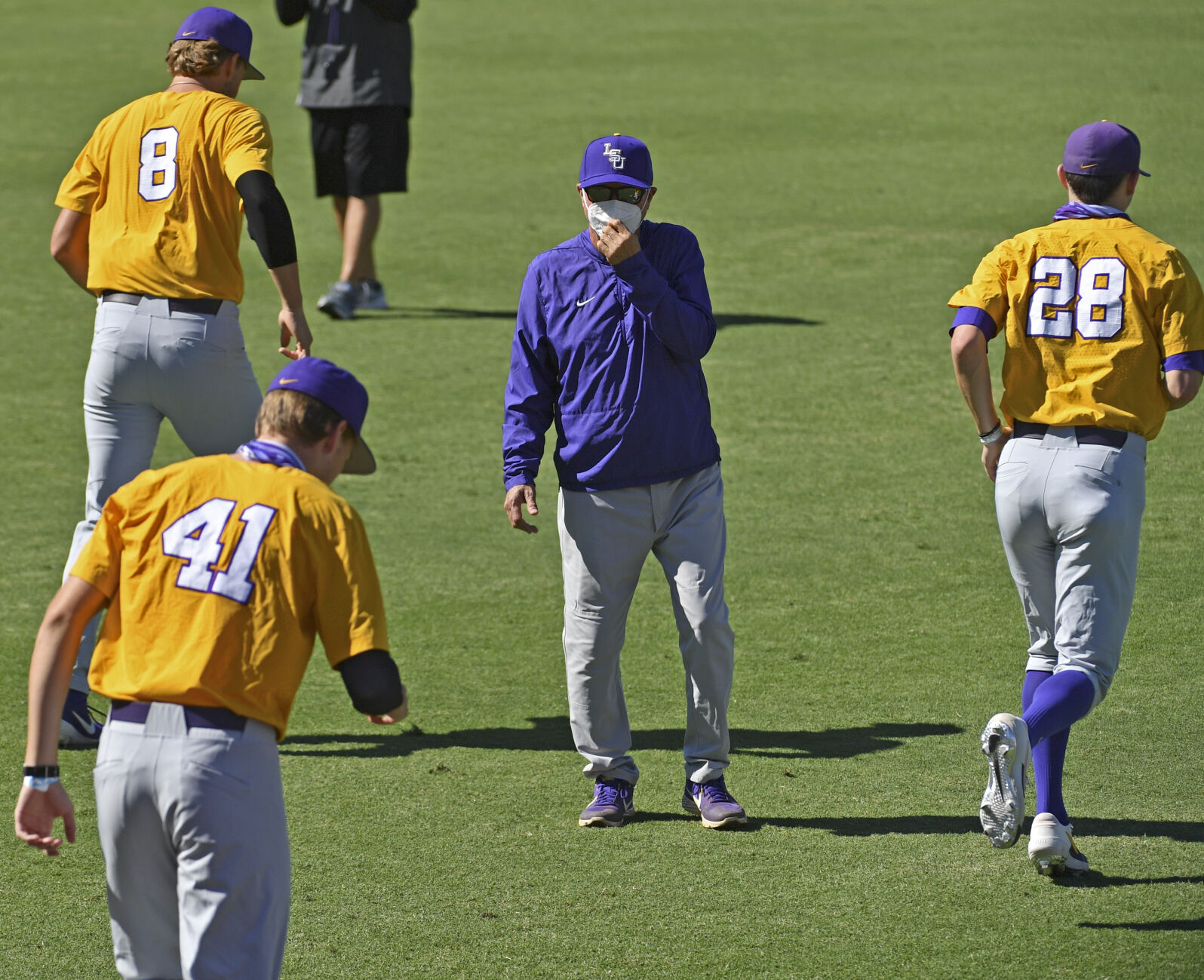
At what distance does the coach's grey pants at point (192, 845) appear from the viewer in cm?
335

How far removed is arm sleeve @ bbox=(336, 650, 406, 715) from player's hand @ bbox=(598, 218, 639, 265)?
2.03 m

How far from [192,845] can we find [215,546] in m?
0.60

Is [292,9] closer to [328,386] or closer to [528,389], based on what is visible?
[528,389]

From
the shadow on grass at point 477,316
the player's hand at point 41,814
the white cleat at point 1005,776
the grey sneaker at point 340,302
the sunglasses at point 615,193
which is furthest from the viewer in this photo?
the grey sneaker at point 340,302

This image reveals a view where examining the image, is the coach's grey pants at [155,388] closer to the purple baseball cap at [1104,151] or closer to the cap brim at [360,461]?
the cap brim at [360,461]

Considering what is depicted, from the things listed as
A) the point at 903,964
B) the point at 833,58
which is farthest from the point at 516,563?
the point at 833,58

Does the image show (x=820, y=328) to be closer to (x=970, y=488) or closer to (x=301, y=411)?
(x=970, y=488)

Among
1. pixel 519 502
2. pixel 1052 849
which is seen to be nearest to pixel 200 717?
pixel 519 502

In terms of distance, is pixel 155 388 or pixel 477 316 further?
pixel 477 316

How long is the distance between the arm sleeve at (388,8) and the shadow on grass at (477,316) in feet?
6.99

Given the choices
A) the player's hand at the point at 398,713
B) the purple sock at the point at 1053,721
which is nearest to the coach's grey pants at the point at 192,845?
the player's hand at the point at 398,713

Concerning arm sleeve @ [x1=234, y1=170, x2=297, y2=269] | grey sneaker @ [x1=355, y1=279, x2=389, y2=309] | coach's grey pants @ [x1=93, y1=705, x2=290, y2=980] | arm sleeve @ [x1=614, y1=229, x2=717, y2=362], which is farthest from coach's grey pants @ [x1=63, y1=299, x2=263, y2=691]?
grey sneaker @ [x1=355, y1=279, x2=389, y2=309]

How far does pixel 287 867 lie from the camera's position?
11.5 ft

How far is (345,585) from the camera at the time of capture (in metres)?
3.44
